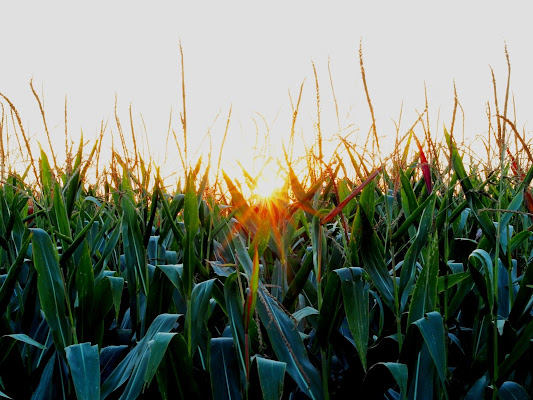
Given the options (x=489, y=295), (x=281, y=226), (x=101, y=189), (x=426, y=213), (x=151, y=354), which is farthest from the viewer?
(x=101, y=189)

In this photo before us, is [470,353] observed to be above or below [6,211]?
below

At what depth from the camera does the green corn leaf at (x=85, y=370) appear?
1129 millimetres

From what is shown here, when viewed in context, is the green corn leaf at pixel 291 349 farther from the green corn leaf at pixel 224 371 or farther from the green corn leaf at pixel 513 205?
the green corn leaf at pixel 513 205

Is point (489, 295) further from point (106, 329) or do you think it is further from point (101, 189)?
point (101, 189)

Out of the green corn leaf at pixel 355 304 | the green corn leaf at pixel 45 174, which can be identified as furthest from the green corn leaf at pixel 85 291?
the green corn leaf at pixel 355 304

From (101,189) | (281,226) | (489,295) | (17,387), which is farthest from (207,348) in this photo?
(101,189)

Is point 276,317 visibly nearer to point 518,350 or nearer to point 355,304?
point 355,304

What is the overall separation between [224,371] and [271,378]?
7.0 inches

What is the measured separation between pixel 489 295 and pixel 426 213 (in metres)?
0.24

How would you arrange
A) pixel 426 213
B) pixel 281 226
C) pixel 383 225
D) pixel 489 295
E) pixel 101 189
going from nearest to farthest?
pixel 489 295
pixel 426 213
pixel 281 226
pixel 383 225
pixel 101 189

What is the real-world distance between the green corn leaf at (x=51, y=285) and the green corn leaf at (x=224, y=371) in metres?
0.37

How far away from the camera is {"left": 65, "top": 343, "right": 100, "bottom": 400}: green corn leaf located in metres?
1.13

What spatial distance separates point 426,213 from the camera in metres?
1.29

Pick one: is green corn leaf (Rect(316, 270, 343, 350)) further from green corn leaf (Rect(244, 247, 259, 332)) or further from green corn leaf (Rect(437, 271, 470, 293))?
green corn leaf (Rect(437, 271, 470, 293))
